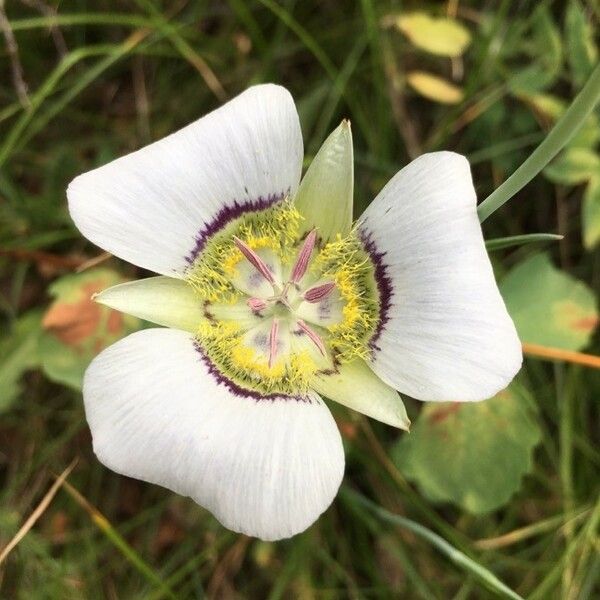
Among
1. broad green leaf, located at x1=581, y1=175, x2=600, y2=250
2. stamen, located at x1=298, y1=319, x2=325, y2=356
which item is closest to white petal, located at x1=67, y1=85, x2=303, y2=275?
stamen, located at x1=298, y1=319, x2=325, y2=356

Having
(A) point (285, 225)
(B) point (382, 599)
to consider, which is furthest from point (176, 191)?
(B) point (382, 599)

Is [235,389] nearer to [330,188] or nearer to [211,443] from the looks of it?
[211,443]

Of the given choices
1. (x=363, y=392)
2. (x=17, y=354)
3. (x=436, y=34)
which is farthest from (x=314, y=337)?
(x=436, y=34)

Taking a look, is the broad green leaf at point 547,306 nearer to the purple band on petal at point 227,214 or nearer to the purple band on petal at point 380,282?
the purple band on petal at point 380,282

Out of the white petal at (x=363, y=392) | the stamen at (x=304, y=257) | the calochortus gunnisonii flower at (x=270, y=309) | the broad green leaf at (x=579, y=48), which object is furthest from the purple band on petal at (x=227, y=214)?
the broad green leaf at (x=579, y=48)

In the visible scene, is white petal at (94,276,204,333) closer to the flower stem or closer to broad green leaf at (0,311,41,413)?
the flower stem
